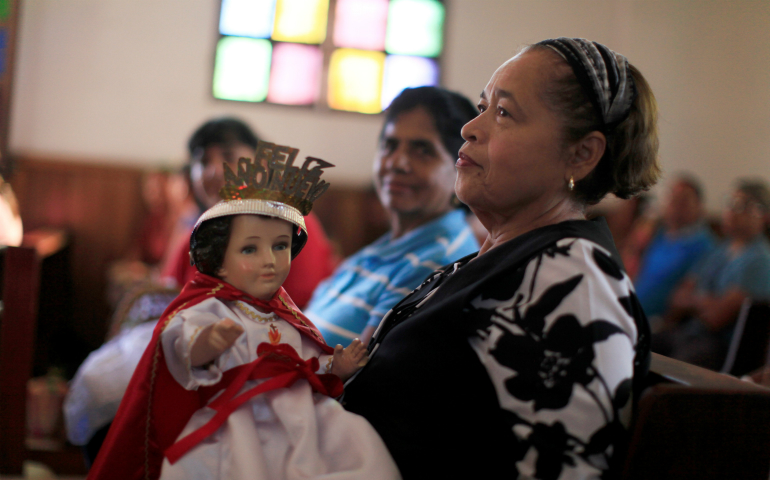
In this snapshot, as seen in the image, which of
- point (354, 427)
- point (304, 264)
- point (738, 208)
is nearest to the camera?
point (354, 427)

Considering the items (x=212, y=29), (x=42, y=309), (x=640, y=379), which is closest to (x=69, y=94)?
(x=212, y=29)

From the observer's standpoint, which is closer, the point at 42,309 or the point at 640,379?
the point at 640,379

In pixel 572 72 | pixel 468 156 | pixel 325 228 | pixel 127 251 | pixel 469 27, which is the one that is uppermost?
pixel 469 27

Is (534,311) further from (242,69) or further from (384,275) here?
(242,69)

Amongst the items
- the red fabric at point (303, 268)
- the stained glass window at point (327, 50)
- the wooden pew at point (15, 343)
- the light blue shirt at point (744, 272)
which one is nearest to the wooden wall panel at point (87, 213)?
the stained glass window at point (327, 50)

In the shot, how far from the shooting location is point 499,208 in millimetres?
1254

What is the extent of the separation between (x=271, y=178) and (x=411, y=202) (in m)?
0.78

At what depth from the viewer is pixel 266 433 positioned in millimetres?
1115

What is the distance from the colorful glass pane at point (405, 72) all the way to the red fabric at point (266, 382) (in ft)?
16.3

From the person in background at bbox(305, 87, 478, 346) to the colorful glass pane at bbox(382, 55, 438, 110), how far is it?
157 inches

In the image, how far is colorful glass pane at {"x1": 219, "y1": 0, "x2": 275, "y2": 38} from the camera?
5738mm

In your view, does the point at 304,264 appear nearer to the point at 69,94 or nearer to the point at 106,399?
the point at 106,399

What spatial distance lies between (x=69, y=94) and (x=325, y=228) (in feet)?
8.92

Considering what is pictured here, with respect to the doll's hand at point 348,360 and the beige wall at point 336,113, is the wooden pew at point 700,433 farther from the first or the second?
the beige wall at point 336,113
